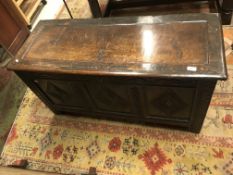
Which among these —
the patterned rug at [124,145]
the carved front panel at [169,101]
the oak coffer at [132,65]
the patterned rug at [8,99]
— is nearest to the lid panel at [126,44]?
the oak coffer at [132,65]

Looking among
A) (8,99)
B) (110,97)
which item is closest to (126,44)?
(110,97)

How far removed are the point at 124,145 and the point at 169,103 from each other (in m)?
0.51

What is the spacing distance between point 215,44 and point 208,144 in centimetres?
72

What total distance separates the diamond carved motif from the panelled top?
21 centimetres

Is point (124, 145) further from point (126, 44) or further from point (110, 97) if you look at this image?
point (126, 44)

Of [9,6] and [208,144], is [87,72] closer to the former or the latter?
[208,144]

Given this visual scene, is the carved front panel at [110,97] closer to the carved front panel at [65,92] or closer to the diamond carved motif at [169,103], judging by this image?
the carved front panel at [65,92]

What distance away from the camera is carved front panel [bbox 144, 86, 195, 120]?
1208 millimetres

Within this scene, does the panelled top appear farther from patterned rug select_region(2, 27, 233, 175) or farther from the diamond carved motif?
patterned rug select_region(2, 27, 233, 175)

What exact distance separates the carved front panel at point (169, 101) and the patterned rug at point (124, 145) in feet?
0.73

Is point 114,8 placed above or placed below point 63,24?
below

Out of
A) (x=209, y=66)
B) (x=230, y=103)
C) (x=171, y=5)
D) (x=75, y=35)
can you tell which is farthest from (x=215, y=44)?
(x=171, y=5)

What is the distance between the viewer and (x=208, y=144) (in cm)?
148

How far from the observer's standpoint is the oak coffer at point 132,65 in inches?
44.4
